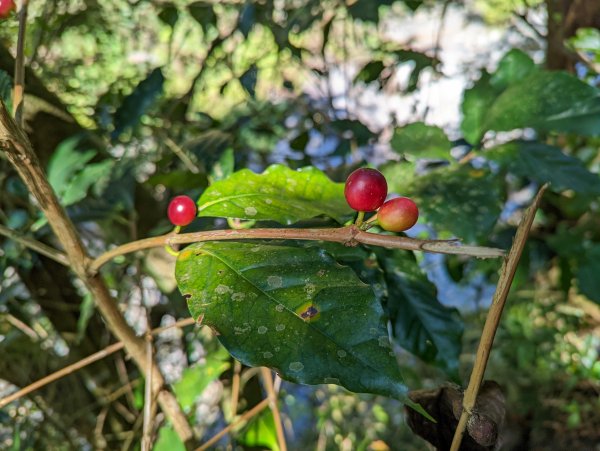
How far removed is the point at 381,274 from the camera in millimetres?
513

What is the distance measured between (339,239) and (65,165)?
635 millimetres

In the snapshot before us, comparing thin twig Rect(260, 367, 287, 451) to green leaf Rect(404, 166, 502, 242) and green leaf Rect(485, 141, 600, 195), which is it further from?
green leaf Rect(485, 141, 600, 195)

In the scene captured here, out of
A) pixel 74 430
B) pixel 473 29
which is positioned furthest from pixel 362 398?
pixel 473 29

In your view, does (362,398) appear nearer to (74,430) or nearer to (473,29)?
(74,430)

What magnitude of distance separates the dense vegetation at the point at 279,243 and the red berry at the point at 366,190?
0.17ft

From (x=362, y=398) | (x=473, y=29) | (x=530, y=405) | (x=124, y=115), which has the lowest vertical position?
(x=530, y=405)

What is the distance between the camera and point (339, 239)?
0.31m

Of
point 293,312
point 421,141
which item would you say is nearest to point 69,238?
point 293,312

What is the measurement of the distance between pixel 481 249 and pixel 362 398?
149 cm

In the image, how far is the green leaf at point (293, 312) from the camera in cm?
30

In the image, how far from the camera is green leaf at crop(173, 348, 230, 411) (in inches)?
31.4

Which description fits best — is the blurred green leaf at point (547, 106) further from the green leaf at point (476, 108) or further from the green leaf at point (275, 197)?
the green leaf at point (275, 197)

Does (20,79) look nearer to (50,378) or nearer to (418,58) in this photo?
(50,378)

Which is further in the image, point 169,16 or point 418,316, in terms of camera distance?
point 169,16
